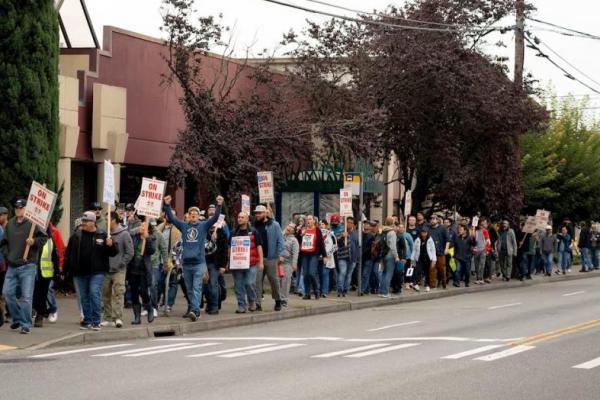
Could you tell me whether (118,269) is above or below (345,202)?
below

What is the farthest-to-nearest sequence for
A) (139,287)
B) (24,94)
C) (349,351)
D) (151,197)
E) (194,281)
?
(24,94) < (194,281) < (151,197) < (139,287) < (349,351)

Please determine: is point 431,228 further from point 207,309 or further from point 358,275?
point 207,309

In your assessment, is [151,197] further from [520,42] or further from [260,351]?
[520,42]

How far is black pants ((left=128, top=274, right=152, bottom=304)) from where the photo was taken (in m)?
18.6

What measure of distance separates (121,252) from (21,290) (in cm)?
173

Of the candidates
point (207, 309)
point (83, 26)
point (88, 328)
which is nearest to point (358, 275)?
point (207, 309)

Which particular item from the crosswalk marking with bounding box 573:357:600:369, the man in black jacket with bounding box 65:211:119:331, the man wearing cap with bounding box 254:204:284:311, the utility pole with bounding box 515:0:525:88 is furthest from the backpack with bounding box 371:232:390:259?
the crosswalk marking with bounding box 573:357:600:369

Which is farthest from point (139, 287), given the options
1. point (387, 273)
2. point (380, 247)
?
point (387, 273)

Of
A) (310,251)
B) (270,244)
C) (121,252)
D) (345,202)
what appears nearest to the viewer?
(121,252)

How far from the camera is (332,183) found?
3506cm

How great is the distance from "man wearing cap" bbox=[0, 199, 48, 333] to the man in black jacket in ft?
2.26

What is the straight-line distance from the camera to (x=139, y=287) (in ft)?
61.4

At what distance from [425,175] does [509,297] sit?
944cm

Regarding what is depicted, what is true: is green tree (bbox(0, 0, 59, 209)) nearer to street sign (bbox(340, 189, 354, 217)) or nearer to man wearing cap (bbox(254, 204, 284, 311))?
man wearing cap (bbox(254, 204, 284, 311))
